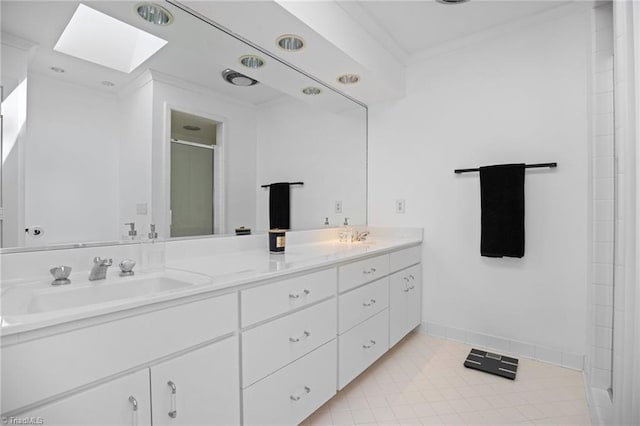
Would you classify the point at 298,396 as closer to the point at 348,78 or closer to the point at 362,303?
the point at 362,303

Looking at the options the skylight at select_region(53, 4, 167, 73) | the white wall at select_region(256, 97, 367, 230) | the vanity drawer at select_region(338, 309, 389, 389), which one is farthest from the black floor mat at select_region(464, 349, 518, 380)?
the skylight at select_region(53, 4, 167, 73)

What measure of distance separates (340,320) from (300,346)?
1.06 ft

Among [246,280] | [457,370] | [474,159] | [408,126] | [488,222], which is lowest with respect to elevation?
[457,370]

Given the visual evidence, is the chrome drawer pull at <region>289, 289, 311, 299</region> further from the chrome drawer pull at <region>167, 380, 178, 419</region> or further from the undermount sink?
the chrome drawer pull at <region>167, 380, 178, 419</region>

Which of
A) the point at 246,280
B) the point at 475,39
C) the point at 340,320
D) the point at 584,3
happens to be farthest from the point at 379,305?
the point at 584,3

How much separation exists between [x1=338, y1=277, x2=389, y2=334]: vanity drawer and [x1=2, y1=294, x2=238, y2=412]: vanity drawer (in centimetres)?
79

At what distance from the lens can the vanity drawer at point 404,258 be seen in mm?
2223

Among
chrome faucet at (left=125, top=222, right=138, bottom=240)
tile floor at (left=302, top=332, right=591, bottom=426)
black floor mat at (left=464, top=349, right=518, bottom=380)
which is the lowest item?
tile floor at (left=302, top=332, right=591, bottom=426)

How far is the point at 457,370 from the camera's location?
2.08 m

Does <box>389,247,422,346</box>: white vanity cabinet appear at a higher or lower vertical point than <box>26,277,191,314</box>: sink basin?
lower

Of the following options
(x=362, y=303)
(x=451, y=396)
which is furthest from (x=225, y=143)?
(x=451, y=396)

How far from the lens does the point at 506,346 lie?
2.32 meters

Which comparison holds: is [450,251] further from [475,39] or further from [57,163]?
[57,163]

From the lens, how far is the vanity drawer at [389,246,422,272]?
7.29 feet
